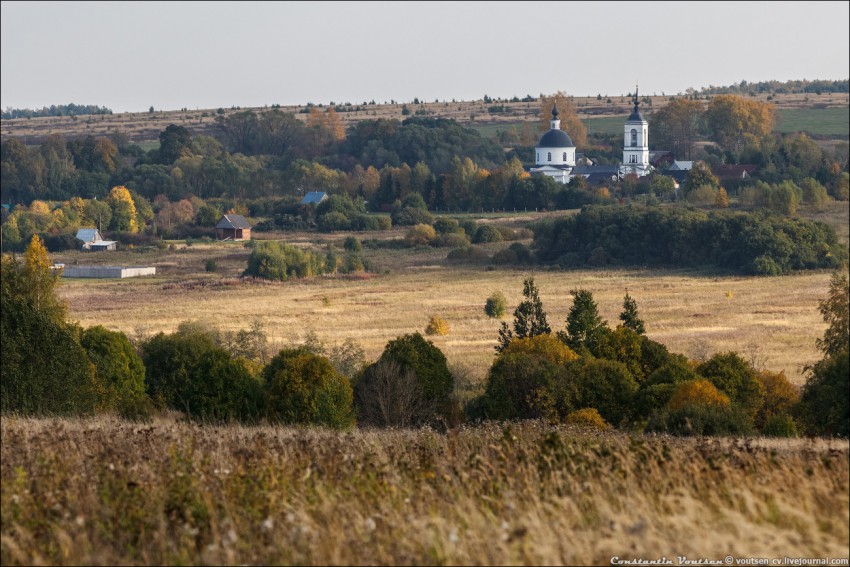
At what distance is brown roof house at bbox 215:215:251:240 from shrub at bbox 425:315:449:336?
52.1 meters

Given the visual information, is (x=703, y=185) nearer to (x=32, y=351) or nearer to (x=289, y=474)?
(x=32, y=351)

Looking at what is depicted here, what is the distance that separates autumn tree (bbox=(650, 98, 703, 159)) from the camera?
14412cm

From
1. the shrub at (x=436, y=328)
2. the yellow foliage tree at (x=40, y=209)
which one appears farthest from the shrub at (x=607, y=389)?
the yellow foliage tree at (x=40, y=209)

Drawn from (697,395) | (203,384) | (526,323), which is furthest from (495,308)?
(697,395)

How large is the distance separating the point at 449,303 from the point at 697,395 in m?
36.1

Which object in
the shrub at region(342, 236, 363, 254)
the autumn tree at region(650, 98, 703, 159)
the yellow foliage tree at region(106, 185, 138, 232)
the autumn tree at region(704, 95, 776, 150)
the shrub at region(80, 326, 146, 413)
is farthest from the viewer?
the autumn tree at region(650, 98, 703, 159)

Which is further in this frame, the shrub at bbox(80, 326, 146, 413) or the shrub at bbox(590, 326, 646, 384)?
the shrub at bbox(590, 326, 646, 384)

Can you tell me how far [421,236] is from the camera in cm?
9275

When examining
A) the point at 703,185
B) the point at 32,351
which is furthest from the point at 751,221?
the point at 32,351

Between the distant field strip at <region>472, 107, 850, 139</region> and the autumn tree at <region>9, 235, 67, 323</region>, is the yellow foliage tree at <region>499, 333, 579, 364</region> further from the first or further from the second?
the distant field strip at <region>472, 107, 850, 139</region>

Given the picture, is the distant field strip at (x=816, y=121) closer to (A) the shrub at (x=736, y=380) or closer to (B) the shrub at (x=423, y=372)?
(A) the shrub at (x=736, y=380)

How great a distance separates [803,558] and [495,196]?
352 feet

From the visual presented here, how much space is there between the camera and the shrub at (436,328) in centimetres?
4941

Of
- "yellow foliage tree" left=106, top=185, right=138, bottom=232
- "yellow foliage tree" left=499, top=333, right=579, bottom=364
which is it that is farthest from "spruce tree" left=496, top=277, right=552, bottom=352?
"yellow foliage tree" left=106, top=185, right=138, bottom=232
